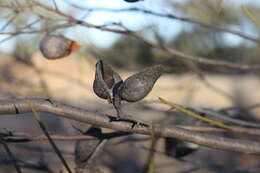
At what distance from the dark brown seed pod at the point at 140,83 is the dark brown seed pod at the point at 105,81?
0.10 feet

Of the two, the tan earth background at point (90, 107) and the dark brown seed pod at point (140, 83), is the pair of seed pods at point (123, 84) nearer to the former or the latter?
the dark brown seed pod at point (140, 83)

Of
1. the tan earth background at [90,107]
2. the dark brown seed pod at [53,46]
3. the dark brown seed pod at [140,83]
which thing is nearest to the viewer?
the dark brown seed pod at [140,83]

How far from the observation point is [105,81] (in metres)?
0.58

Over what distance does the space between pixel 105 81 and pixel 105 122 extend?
2.8 inches

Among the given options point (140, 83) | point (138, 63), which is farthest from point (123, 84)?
point (138, 63)

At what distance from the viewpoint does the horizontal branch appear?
592mm

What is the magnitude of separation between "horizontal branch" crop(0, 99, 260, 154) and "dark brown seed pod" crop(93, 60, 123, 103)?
0.04 m

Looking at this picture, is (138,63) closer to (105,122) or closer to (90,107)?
(90,107)

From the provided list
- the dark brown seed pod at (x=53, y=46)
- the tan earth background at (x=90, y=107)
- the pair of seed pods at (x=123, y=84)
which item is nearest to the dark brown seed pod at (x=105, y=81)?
the pair of seed pods at (x=123, y=84)

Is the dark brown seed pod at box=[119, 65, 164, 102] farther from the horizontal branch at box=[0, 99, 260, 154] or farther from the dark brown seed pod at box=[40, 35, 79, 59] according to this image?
the dark brown seed pod at box=[40, 35, 79, 59]

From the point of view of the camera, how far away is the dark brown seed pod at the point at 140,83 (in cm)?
54

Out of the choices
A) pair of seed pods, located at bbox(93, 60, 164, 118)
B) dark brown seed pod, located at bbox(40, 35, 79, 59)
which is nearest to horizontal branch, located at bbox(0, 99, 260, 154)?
pair of seed pods, located at bbox(93, 60, 164, 118)

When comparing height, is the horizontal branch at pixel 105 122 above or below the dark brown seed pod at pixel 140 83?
below

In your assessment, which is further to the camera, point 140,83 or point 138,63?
point 138,63
